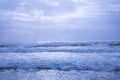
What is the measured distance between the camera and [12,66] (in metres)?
10.6

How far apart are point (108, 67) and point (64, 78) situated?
9.27ft

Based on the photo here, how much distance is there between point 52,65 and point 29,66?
1.09 meters

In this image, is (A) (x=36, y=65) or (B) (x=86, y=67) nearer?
(B) (x=86, y=67)

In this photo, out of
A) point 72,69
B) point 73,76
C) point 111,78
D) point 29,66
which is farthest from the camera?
point 29,66

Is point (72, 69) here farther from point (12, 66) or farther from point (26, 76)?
point (12, 66)

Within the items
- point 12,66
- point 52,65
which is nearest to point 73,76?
point 52,65

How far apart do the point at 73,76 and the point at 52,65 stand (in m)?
2.83

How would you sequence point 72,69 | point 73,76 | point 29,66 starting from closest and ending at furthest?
point 73,76 < point 72,69 < point 29,66

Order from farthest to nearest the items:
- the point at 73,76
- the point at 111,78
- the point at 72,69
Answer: the point at 72,69, the point at 73,76, the point at 111,78

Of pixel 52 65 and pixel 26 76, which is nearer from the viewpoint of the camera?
pixel 26 76

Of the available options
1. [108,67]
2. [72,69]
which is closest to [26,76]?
[72,69]

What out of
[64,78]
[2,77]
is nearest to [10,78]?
[2,77]

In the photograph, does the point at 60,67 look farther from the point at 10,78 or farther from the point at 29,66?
the point at 10,78

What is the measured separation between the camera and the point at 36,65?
10.6 meters
